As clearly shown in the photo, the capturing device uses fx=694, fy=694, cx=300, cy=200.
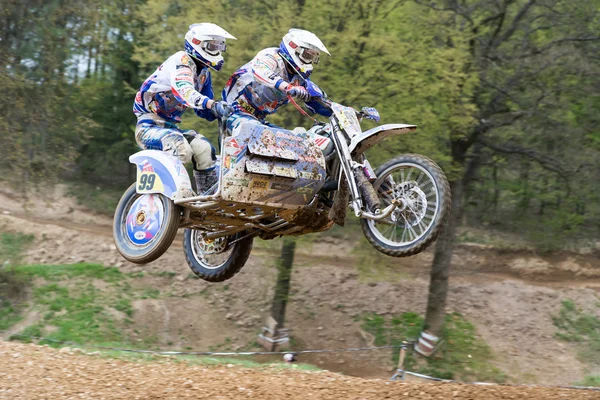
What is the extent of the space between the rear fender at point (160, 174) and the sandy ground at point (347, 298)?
10.3 metres

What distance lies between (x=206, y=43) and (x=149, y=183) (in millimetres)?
1596

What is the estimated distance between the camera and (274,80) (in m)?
6.88

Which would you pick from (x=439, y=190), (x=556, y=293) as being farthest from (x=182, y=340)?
(x=439, y=190)

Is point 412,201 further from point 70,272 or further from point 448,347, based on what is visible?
point 70,272

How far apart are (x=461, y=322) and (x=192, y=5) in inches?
439

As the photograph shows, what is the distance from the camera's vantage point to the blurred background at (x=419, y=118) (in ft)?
53.7

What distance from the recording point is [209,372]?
938 cm

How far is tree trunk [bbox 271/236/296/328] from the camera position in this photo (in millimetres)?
17766

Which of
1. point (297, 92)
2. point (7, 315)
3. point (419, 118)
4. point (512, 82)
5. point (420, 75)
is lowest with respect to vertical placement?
point (7, 315)

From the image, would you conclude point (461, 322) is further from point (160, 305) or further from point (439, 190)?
point (439, 190)

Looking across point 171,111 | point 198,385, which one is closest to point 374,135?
point 171,111

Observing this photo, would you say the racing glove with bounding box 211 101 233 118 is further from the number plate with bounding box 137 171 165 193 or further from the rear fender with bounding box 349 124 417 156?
the rear fender with bounding box 349 124 417 156

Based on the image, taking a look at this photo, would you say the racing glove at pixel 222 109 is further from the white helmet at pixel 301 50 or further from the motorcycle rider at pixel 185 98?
the white helmet at pixel 301 50

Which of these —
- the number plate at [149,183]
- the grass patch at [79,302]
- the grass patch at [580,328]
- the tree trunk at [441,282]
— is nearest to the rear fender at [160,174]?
the number plate at [149,183]
